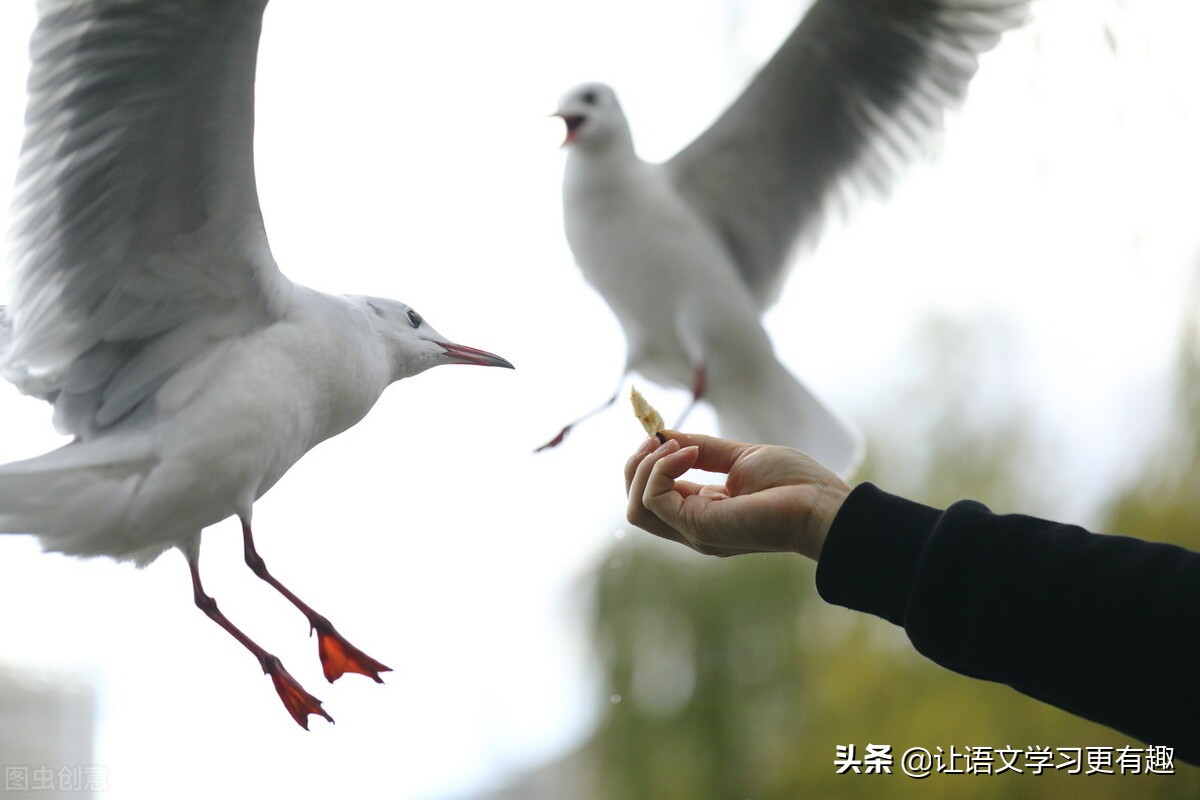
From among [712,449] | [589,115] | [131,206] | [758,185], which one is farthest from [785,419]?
[131,206]

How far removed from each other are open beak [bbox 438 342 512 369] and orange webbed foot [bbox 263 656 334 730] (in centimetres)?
25

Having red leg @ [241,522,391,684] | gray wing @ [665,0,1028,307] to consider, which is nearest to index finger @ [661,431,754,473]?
red leg @ [241,522,391,684]

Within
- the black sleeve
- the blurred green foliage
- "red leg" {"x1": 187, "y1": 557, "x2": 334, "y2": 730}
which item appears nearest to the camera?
the black sleeve

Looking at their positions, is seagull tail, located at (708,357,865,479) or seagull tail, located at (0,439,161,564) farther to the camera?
seagull tail, located at (708,357,865,479)

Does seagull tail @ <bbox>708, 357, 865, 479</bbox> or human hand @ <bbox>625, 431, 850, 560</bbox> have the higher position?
seagull tail @ <bbox>708, 357, 865, 479</bbox>

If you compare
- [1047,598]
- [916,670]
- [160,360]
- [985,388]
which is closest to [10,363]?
[160,360]

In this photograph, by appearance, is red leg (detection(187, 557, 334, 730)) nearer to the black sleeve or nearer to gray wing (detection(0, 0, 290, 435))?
gray wing (detection(0, 0, 290, 435))

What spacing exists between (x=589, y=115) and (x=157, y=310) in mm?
563

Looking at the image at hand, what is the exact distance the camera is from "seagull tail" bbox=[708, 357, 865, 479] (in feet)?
4.31

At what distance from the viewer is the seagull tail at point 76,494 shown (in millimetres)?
695

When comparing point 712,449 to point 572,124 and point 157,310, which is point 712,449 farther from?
point 572,124

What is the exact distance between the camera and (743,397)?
1.31 m

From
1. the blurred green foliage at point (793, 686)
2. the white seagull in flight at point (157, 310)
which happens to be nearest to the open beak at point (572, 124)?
the white seagull in flight at point (157, 310)

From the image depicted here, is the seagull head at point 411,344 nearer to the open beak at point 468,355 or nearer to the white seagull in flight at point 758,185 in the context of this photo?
the open beak at point 468,355
